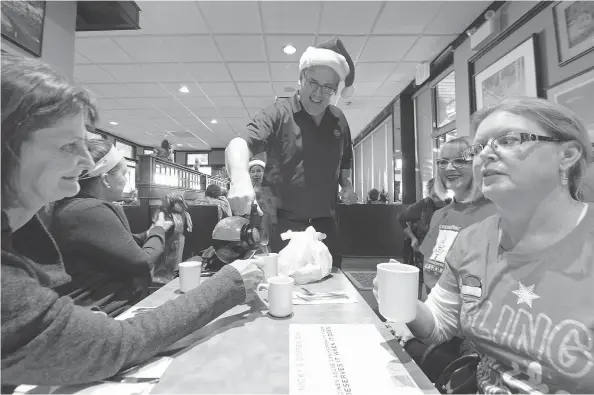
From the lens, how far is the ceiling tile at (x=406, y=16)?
3279 mm

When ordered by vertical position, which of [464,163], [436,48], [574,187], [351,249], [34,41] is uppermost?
[436,48]

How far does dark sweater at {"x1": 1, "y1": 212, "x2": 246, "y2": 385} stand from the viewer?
1.61 ft

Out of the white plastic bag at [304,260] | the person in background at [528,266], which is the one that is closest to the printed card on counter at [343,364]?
the person in background at [528,266]

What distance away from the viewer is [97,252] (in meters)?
1.33

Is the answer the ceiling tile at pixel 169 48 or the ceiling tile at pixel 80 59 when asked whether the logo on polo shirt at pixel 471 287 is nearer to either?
the ceiling tile at pixel 169 48

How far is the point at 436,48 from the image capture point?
13.9ft

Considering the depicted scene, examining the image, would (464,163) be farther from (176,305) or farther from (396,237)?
(396,237)

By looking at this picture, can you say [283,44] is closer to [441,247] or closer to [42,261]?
[441,247]

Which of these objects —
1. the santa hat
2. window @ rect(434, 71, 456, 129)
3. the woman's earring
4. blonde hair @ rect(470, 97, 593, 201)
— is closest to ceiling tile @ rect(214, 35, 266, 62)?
the santa hat

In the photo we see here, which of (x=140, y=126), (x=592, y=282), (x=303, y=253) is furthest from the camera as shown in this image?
(x=140, y=126)

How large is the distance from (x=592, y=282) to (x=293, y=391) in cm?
69

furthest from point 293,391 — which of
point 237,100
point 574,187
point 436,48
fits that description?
point 237,100

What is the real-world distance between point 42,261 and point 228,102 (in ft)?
19.9

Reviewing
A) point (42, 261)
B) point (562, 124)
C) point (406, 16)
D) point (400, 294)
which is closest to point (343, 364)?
point (400, 294)
